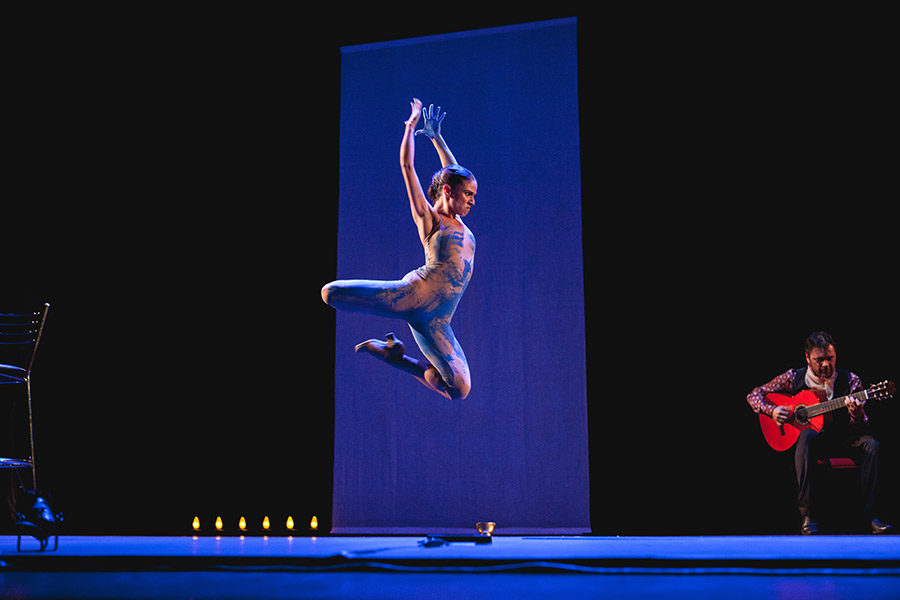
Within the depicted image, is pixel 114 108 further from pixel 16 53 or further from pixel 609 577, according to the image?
pixel 609 577

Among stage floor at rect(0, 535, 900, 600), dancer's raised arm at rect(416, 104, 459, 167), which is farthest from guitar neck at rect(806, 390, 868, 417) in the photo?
dancer's raised arm at rect(416, 104, 459, 167)

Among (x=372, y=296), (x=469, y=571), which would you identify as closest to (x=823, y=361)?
(x=372, y=296)

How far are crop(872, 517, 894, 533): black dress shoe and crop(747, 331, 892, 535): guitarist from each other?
13 mm

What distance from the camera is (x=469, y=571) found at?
292 cm

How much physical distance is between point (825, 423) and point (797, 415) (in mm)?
160

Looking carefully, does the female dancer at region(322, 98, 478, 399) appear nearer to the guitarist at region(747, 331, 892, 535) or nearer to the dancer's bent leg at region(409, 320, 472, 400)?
the dancer's bent leg at region(409, 320, 472, 400)

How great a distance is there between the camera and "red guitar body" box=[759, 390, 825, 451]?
507 centimetres

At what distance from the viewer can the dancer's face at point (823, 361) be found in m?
4.98

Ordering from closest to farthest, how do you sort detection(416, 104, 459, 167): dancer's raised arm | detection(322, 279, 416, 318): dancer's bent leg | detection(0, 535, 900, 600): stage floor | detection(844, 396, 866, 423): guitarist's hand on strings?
1. detection(0, 535, 900, 600): stage floor
2. detection(322, 279, 416, 318): dancer's bent leg
3. detection(416, 104, 459, 167): dancer's raised arm
4. detection(844, 396, 866, 423): guitarist's hand on strings

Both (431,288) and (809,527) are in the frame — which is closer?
(431,288)

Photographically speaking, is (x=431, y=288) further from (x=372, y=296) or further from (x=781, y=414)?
(x=781, y=414)

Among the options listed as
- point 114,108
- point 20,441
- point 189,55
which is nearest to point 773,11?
point 189,55

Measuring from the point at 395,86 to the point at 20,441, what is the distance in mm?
3565

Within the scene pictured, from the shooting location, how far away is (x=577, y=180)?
5.85m
